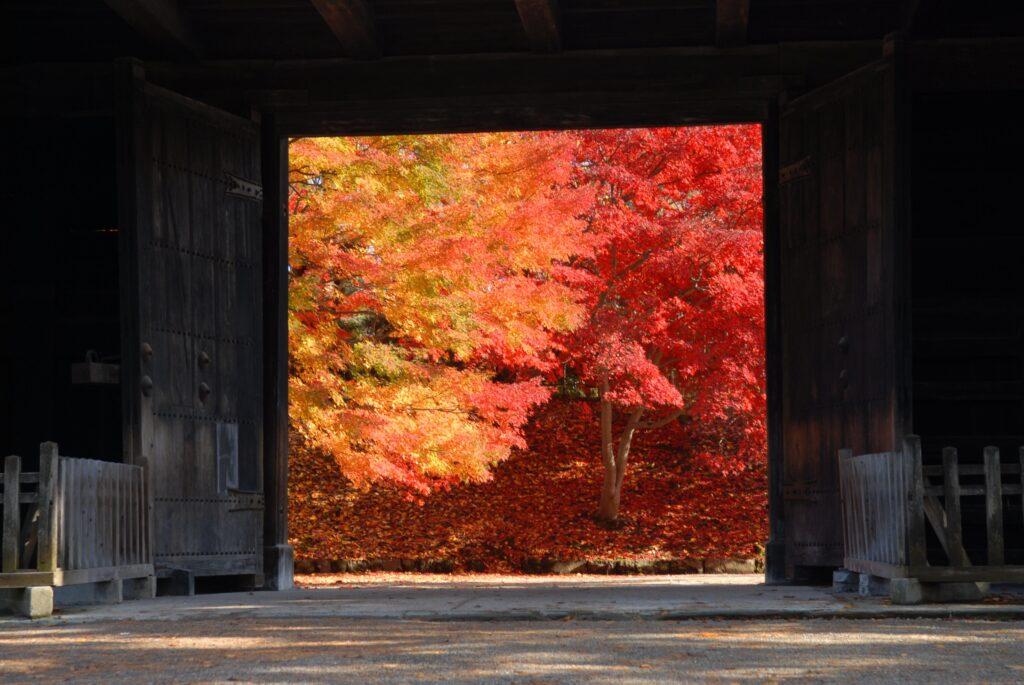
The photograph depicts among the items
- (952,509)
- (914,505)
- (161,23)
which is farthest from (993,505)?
(161,23)

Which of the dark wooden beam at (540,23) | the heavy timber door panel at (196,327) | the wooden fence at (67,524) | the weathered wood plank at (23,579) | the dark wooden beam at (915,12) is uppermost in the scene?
the dark wooden beam at (915,12)

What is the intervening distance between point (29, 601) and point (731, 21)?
232 inches

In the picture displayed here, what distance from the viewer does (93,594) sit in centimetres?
865

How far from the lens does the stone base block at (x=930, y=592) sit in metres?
7.62

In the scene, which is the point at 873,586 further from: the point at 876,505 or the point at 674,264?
the point at 674,264

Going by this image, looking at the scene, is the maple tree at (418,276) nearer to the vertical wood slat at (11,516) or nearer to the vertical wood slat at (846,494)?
the vertical wood slat at (846,494)

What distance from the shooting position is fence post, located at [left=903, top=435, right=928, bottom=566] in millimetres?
7660

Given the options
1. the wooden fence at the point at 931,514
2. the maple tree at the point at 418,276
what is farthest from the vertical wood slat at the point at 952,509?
the maple tree at the point at 418,276

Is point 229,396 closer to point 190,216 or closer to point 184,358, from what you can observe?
point 184,358

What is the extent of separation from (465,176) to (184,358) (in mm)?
5578

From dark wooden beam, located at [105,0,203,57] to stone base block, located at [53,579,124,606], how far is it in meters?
3.75

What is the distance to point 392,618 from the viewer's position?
7.29 m

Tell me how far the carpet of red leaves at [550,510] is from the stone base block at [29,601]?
39.7ft

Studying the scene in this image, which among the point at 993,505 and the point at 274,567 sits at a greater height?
the point at 993,505
